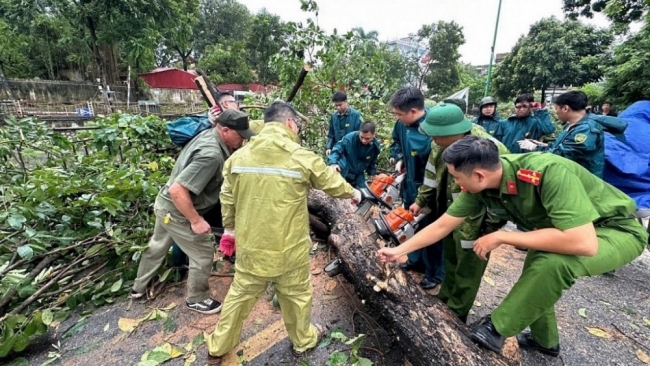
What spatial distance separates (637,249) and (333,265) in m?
1.88

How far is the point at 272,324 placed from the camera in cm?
228

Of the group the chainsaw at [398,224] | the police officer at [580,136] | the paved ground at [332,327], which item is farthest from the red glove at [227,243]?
the police officer at [580,136]

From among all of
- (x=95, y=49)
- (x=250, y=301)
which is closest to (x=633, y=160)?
(x=250, y=301)

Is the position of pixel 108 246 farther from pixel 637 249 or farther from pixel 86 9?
pixel 86 9

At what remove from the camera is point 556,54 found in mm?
16500

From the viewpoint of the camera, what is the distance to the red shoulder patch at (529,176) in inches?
57.2

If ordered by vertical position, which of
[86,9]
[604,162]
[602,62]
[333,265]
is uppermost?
[86,9]

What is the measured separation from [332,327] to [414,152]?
58.0 inches

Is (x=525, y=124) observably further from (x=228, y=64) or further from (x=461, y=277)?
(x=228, y=64)

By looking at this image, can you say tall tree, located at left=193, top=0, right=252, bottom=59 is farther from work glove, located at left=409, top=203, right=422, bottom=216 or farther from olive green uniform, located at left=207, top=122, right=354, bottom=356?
olive green uniform, located at left=207, top=122, right=354, bottom=356

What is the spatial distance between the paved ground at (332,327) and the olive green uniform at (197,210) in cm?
25

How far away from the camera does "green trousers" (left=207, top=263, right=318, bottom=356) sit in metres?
→ 1.78

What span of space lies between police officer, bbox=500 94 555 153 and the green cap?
9.54 ft

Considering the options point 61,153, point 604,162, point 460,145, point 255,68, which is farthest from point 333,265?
point 255,68
